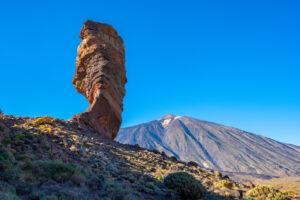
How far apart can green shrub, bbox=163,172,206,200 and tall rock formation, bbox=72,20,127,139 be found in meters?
10.9

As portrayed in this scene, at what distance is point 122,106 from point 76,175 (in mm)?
17250

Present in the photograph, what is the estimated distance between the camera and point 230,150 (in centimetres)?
15438

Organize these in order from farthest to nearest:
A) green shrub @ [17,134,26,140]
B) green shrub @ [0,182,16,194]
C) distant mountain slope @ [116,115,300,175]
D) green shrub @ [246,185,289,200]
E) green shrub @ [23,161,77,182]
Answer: distant mountain slope @ [116,115,300,175] → green shrub @ [246,185,289,200] → green shrub @ [17,134,26,140] → green shrub @ [23,161,77,182] → green shrub @ [0,182,16,194]

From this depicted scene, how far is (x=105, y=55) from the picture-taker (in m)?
23.5

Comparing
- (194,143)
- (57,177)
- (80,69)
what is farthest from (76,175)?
(194,143)

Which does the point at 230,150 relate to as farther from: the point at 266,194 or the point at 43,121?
the point at 43,121

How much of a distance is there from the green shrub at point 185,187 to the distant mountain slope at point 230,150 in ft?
410

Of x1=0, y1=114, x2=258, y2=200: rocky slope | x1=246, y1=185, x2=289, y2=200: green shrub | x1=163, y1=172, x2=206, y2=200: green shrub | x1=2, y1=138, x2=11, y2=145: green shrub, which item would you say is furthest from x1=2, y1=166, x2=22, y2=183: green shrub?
x1=246, y1=185, x2=289, y2=200: green shrub

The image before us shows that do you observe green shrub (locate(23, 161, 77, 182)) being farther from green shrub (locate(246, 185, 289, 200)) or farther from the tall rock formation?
the tall rock formation

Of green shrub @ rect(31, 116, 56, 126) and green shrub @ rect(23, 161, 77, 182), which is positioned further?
green shrub @ rect(31, 116, 56, 126)

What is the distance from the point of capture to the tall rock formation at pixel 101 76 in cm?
2101

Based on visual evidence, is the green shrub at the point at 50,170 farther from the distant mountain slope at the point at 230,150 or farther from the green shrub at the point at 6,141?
the distant mountain slope at the point at 230,150

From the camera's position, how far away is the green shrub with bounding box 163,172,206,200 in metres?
9.97

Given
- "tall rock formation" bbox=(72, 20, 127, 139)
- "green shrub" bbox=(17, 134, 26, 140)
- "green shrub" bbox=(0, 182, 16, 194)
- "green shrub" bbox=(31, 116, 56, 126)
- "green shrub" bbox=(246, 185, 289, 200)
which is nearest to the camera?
"green shrub" bbox=(0, 182, 16, 194)
